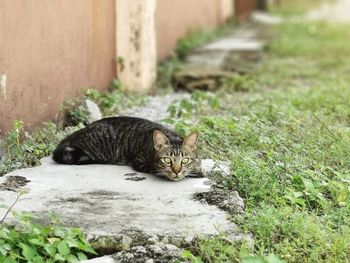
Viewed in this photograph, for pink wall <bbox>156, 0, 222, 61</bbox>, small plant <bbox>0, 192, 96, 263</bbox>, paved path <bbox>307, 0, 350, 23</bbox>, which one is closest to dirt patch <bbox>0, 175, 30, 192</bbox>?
small plant <bbox>0, 192, 96, 263</bbox>

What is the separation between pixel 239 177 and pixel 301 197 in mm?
459

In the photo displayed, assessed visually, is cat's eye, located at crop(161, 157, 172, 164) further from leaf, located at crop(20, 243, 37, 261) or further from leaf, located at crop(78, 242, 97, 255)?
leaf, located at crop(20, 243, 37, 261)

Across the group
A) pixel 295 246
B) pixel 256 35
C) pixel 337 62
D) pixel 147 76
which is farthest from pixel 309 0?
pixel 295 246

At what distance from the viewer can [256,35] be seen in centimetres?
1602

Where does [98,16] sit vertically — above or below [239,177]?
above

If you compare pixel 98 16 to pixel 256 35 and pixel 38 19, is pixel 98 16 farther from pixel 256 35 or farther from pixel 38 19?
pixel 256 35

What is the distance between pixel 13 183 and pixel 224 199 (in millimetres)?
1413

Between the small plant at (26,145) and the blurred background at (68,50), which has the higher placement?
the blurred background at (68,50)

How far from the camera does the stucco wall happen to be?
6.12 m

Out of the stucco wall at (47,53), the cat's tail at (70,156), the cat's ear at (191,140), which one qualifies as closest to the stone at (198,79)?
the stucco wall at (47,53)

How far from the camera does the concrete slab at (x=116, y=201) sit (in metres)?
4.78

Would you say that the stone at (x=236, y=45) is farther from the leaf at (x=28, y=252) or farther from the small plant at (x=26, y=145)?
the leaf at (x=28, y=252)

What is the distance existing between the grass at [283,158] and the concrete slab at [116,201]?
23 cm

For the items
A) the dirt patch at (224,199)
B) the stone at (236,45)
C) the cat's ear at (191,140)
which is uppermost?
the cat's ear at (191,140)
